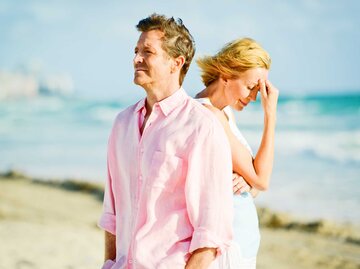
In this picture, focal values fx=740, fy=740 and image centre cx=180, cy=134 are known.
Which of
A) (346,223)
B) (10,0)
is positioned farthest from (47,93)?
(346,223)

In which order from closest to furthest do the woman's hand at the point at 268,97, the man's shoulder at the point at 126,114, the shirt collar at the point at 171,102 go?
1. the shirt collar at the point at 171,102
2. the man's shoulder at the point at 126,114
3. the woman's hand at the point at 268,97

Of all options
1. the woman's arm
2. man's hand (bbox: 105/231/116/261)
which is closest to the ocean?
the woman's arm

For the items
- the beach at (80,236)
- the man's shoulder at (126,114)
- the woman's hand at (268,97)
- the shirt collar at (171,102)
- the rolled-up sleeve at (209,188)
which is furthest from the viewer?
the beach at (80,236)

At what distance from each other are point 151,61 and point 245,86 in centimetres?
55

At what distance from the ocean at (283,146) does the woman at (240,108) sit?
30.2 feet

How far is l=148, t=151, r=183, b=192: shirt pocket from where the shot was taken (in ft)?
8.18

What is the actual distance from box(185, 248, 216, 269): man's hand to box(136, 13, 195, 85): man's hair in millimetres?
694

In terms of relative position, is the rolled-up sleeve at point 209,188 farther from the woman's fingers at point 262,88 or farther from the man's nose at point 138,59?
the woman's fingers at point 262,88

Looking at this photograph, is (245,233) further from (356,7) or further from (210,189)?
(356,7)

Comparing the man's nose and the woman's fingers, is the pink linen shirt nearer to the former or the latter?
the man's nose

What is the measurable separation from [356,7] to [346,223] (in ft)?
137

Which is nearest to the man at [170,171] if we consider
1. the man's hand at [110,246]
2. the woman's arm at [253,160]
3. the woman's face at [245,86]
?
the man's hand at [110,246]

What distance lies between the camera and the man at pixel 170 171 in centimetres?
247

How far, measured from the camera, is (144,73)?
103 inches
